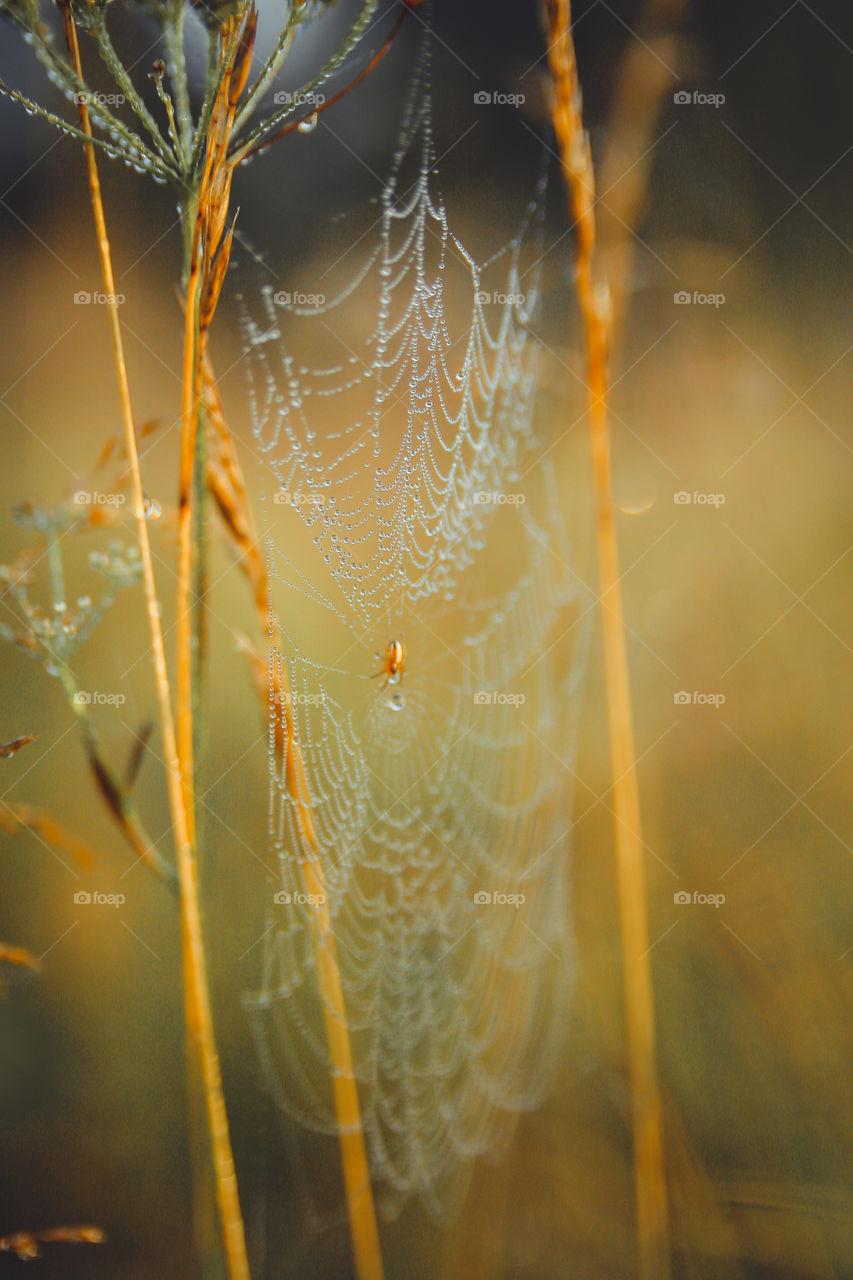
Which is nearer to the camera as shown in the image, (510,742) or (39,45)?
(39,45)

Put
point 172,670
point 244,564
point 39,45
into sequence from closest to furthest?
point 39,45
point 244,564
point 172,670

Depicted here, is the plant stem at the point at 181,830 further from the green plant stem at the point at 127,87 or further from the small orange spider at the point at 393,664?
the small orange spider at the point at 393,664

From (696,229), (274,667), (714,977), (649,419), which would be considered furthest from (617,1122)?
(696,229)

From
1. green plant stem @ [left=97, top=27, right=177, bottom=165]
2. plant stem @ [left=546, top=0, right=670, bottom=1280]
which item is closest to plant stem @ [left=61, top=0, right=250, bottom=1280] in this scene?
green plant stem @ [left=97, top=27, right=177, bottom=165]

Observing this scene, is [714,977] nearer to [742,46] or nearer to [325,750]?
[325,750]

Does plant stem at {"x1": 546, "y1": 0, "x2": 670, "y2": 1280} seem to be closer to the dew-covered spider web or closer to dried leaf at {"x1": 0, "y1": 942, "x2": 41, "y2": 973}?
the dew-covered spider web

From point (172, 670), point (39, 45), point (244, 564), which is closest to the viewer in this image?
point (39, 45)
